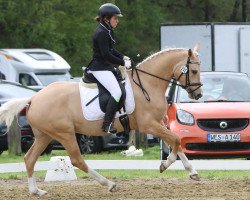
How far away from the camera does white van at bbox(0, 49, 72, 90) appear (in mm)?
34688

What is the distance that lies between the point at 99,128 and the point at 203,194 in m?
1.94

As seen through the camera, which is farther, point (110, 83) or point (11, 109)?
point (11, 109)

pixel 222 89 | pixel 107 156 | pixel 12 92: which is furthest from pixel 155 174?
pixel 12 92

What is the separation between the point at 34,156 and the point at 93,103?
1.12 metres

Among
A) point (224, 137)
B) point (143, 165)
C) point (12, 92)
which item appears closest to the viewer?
point (143, 165)

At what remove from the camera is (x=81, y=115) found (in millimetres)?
14703

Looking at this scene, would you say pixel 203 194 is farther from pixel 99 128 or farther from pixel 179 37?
pixel 179 37

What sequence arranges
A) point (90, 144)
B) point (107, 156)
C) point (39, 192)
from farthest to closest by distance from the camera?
point (90, 144)
point (107, 156)
point (39, 192)

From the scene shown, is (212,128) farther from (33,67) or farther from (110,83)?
(33,67)

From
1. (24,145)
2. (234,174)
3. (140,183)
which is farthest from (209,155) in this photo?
(24,145)

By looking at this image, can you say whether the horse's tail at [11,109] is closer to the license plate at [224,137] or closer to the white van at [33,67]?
the license plate at [224,137]

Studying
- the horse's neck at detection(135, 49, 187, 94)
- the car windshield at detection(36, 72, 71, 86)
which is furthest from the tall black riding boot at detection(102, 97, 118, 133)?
the car windshield at detection(36, 72, 71, 86)

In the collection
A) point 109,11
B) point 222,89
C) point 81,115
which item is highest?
point 109,11

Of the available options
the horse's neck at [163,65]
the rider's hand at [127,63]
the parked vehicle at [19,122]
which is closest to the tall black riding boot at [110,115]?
the rider's hand at [127,63]
